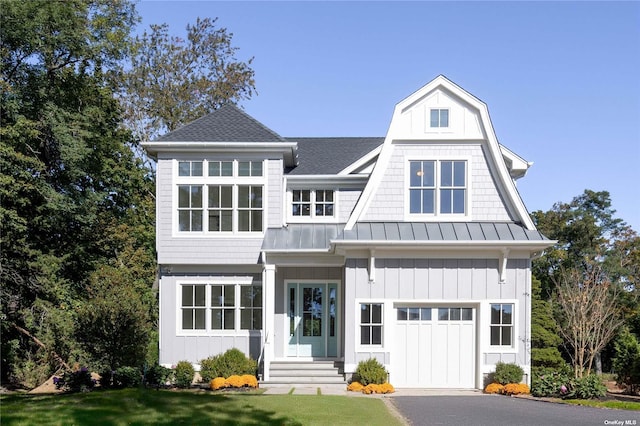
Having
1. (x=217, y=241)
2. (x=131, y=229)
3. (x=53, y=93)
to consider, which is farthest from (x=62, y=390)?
(x=131, y=229)

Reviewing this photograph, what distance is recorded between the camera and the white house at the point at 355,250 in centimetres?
1612

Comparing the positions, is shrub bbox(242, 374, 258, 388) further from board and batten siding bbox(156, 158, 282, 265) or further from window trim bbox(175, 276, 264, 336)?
board and batten siding bbox(156, 158, 282, 265)

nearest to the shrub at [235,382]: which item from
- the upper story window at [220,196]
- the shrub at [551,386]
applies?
the upper story window at [220,196]

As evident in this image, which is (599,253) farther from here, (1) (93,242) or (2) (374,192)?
(1) (93,242)

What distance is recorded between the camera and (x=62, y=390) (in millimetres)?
16078

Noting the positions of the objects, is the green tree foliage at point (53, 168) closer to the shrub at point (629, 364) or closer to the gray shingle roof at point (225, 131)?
the gray shingle roof at point (225, 131)

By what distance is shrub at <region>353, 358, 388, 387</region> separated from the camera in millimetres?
15430

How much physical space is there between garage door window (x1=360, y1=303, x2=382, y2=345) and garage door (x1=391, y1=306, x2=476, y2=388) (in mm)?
515

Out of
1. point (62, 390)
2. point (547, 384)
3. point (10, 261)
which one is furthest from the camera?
point (10, 261)

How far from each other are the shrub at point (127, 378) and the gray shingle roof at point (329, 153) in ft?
24.8

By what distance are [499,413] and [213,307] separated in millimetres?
9057

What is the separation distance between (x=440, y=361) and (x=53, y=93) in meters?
17.6

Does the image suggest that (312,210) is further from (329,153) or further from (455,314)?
(455,314)

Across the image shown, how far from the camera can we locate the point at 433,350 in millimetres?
16312
